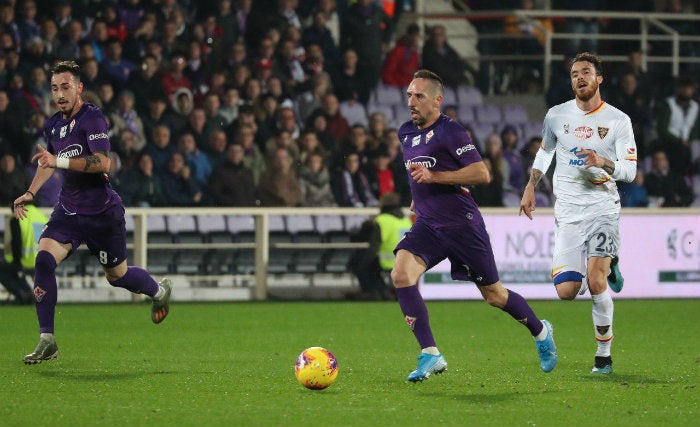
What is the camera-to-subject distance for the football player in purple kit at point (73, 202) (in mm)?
9539

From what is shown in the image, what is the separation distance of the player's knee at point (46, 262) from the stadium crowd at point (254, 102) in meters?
7.15

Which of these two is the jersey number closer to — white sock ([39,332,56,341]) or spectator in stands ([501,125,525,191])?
white sock ([39,332,56,341])

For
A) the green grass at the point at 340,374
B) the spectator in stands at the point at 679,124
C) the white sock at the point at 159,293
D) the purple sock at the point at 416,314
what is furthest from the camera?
the spectator in stands at the point at 679,124

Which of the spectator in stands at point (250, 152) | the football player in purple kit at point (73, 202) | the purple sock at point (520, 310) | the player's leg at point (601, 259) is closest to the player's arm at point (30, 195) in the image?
the football player in purple kit at point (73, 202)

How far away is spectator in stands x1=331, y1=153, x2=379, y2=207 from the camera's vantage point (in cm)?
1850

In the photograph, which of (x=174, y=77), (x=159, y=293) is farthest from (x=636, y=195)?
(x=159, y=293)

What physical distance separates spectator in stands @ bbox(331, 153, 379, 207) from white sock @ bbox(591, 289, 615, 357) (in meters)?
9.30

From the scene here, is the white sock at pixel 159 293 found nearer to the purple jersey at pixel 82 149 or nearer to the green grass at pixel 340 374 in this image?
the green grass at pixel 340 374

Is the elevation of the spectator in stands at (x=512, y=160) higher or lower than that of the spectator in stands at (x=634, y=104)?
lower

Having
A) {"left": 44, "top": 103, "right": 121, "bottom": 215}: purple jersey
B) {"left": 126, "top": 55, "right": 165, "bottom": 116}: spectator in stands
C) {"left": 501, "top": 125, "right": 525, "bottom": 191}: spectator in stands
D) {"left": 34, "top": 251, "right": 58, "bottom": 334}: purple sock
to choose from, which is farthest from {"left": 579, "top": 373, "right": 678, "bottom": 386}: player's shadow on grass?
{"left": 126, "top": 55, "right": 165, "bottom": 116}: spectator in stands

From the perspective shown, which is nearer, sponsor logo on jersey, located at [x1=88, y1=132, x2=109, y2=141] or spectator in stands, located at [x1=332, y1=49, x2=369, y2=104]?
sponsor logo on jersey, located at [x1=88, y1=132, x2=109, y2=141]

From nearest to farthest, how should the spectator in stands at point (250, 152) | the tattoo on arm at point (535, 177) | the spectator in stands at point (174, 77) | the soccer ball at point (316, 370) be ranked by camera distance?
the soccer ball at point (316, 370)
the tattoo on arm at point (535, 177)
the spectator in stands at point (250, 152)
the spectator in stands at point (174, 77)

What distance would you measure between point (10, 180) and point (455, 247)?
378 inches

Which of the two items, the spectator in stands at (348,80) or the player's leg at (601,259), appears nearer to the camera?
the player's leg at (601,259)
